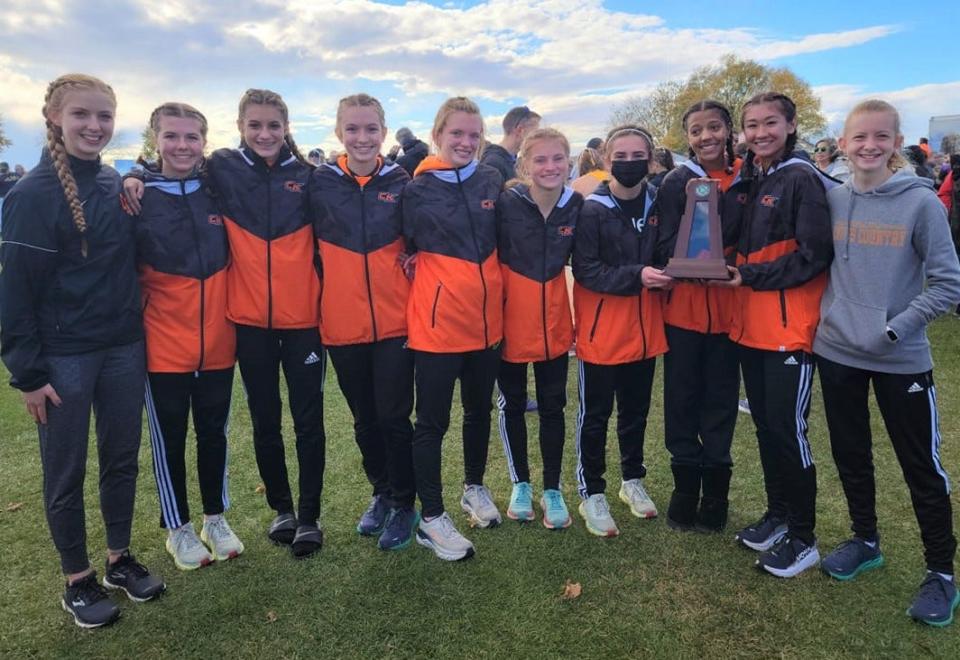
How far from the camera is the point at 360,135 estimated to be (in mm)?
3287

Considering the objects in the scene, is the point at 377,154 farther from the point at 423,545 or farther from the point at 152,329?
the point at 423,545

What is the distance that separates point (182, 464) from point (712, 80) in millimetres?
58780

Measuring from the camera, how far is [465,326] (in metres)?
3.32

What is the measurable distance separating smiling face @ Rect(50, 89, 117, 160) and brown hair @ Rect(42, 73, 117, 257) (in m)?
0.02

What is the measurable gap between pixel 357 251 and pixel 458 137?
2.66 feet

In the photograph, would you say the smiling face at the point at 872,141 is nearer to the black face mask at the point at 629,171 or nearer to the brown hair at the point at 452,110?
the black face mask at the point at 629,171

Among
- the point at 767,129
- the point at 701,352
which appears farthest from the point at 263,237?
the point at 767,129

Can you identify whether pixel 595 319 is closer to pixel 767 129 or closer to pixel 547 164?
pixel 547 164

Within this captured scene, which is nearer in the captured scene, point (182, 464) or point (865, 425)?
point (865, 425)

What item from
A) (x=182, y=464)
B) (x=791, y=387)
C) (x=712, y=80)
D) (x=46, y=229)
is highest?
(x=712, y=80)

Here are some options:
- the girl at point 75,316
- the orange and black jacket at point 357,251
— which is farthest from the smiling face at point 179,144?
the orange and black jacket at point 357,251

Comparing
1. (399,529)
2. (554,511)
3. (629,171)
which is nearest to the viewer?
(629,171)

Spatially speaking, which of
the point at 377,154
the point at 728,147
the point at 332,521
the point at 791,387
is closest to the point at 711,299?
the point at 791,387

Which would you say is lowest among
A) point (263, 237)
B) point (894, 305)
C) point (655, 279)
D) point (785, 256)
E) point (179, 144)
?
point (894, 305)
